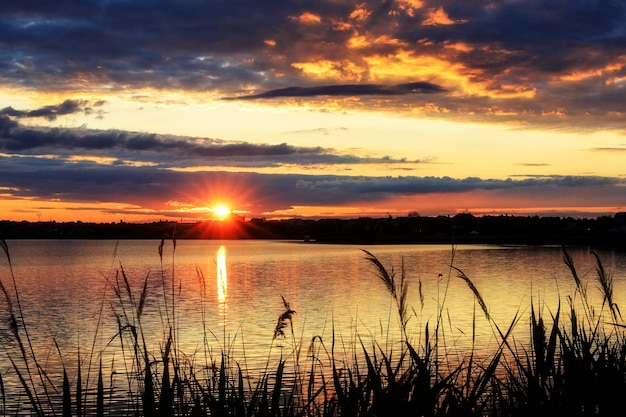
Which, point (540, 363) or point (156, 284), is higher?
point (540, 363)

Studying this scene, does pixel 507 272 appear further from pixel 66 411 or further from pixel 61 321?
pixel 66 411

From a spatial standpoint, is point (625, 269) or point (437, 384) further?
point (625, 269)

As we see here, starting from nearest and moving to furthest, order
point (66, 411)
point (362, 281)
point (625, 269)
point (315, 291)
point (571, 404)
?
point (66, 411)
point (571, 404)
point (315, 291)
point (362, 281)
point (625, 269)

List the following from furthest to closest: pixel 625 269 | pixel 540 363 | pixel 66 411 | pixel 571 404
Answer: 1. pixel 625 269
2. pixel 540 363
3. pixel 571 404
4. pixel 66 411

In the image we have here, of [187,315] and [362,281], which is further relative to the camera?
[362,281]

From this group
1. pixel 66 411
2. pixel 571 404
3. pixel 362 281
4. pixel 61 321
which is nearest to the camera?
pixel 66 411

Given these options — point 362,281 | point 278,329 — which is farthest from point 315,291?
point 278,329

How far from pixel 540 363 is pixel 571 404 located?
0.57 meters

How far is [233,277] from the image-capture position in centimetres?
7556

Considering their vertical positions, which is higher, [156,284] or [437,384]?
[437,384]

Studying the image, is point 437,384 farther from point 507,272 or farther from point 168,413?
point 507,272

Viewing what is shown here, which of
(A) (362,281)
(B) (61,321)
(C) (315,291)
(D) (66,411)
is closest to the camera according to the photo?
(D) (66,411)

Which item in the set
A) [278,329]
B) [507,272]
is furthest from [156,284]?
[278,329]

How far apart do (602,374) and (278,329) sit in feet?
11.3
